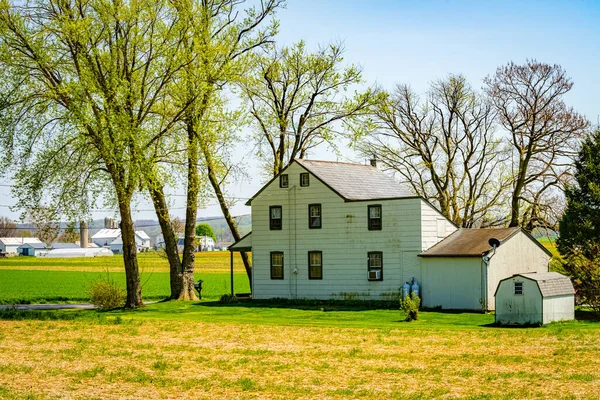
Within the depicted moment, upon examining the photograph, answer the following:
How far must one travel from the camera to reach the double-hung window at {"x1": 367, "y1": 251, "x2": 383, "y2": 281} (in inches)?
1612

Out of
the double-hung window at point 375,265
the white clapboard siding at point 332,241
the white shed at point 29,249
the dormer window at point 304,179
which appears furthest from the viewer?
the white shed at point 29,249

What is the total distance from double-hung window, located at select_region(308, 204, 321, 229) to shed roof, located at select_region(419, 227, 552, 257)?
20.5 ft

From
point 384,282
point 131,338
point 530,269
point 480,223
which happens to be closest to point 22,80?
point 131,338

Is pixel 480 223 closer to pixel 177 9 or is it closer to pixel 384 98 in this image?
pixel 384 98

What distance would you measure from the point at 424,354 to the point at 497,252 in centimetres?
1568

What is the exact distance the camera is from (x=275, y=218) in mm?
44688

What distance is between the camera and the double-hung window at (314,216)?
43125mm

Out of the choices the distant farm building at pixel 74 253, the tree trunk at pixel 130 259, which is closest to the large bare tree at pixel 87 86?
the tree trunk at pixel 130 259

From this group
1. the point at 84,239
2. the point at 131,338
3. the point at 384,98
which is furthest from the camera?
the point at 84,239

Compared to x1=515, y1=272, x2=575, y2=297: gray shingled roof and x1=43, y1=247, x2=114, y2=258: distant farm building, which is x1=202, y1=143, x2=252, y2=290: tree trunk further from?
x1=43, y1=247, x2=114, y2=258: distant farm building

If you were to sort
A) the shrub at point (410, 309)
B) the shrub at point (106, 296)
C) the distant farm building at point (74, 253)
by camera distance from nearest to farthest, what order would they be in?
1. the shrub at point (410, 309)
2. the shrub at point (106, 296)
3. the distant farm building at point (74, 253)

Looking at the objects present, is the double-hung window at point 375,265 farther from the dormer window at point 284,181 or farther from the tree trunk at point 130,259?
the tree trunk at point 130,259

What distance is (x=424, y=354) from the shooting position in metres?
22.5

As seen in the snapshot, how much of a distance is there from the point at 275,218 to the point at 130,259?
8.64 meters
